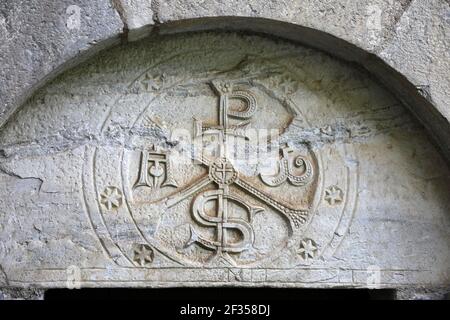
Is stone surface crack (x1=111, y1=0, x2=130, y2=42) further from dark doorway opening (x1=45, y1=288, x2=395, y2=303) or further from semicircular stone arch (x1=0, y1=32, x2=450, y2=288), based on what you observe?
dark doorway opening (x1=45, y1=288, x2=395, y2=303)

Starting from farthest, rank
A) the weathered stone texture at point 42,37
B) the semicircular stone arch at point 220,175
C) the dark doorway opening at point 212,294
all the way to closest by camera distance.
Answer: the dark doorway opening at point 212,294 → the semicircular stone arch at point 220,175 → the weathered stone texture at point 42,37

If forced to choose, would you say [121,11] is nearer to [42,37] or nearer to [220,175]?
[42,37]

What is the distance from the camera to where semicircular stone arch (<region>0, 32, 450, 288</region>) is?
283 centimetres

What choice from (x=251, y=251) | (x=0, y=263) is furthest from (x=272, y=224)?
(x=0, y=263)

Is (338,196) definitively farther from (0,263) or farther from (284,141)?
(0,263)

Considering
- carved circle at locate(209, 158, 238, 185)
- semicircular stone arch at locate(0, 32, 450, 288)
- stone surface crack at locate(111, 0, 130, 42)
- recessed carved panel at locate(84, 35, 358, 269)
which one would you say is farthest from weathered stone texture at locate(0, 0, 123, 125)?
carved circle at locate(209, 158, 238, 185)

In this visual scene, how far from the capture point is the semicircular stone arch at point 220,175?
9.30 feet

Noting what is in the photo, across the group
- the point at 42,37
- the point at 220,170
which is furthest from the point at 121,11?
the point at 220,170

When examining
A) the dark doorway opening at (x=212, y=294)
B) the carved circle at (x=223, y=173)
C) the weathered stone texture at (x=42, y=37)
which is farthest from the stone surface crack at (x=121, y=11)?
the dark doorway opening at (x=212, y=294)

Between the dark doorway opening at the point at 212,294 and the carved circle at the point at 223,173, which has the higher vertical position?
the carved circle at the point at 223,173

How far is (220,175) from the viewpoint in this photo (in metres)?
2.93

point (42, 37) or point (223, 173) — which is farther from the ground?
point (42, 37)

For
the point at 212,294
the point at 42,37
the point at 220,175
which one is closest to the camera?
the point at 42,37

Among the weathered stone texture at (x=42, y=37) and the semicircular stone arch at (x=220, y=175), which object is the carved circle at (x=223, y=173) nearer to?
the semicircular stone arch at (x=220, y=175)
